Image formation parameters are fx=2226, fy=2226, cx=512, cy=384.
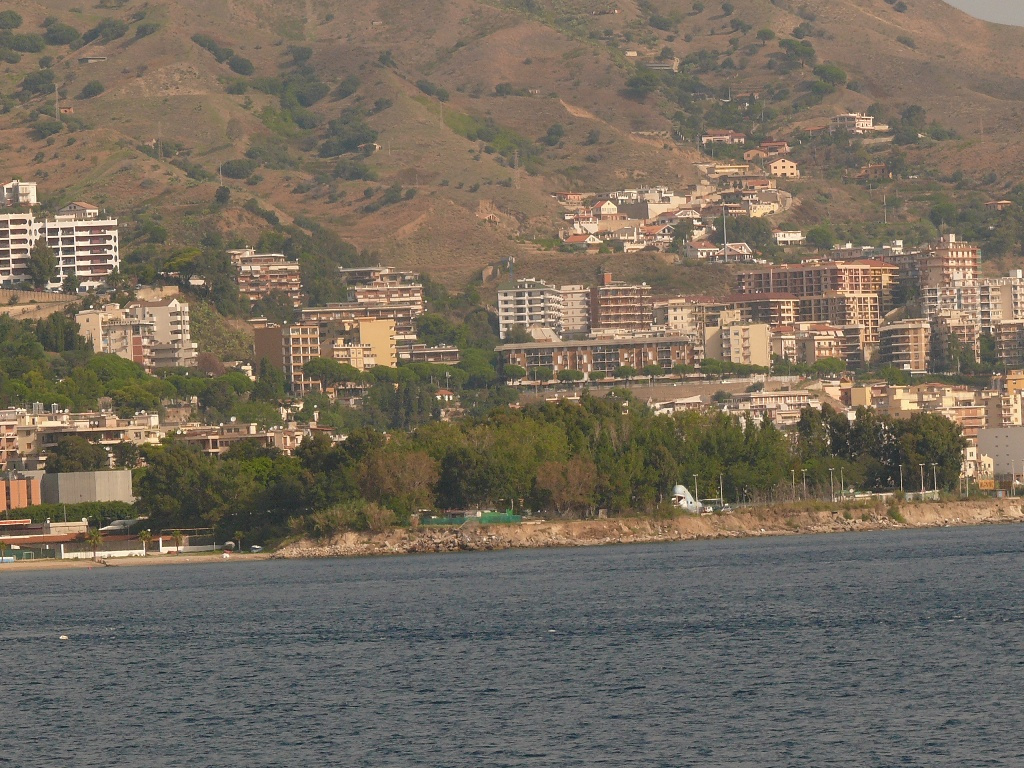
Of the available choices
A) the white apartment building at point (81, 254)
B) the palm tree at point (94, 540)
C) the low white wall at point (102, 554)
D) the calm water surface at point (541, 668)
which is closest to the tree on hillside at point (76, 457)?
the palm tree at point (94, 540)

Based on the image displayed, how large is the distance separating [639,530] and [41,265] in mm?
101855

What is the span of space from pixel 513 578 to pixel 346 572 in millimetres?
10960

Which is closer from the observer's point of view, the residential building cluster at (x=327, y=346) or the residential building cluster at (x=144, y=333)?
the residential building cluster at (x=144, y=333)

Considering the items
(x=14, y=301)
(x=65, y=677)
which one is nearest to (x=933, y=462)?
(x=65, y=677)

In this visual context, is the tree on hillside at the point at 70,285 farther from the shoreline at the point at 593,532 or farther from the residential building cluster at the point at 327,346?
the shoreline at the point at 593,532

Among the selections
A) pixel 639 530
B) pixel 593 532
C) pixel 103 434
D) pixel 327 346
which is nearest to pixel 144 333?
pixel 327 346

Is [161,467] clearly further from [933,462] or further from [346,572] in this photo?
[933,462]

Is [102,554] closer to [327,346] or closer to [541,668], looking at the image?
[541,668]

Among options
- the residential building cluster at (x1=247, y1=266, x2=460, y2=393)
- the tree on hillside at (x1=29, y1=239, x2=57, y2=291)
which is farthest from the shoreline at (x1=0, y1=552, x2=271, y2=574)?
the tree on hillside at (x1=29, y1=239, x2=57, y2=291)

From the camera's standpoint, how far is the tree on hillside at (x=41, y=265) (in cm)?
19325

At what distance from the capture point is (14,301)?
187 m

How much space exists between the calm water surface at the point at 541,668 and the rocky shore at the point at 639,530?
48.6ft

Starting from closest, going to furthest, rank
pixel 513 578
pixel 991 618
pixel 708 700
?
pixel 708 700 → pixel 991 618 → pixel 513 578

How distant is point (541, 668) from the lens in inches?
2052
